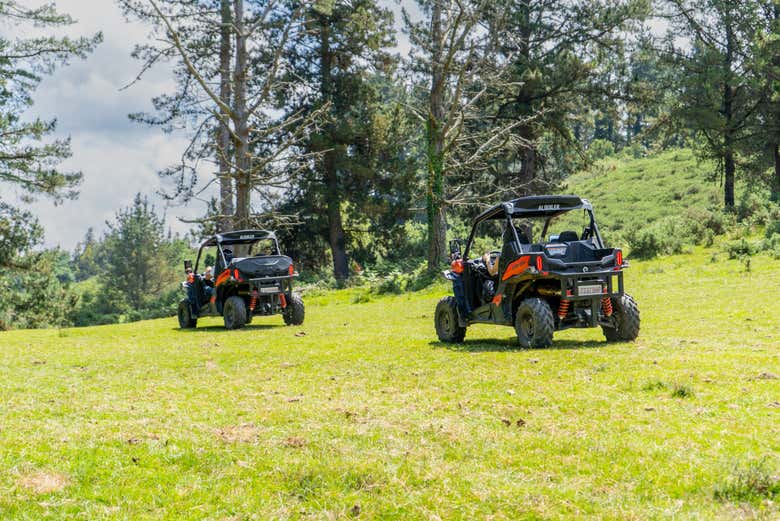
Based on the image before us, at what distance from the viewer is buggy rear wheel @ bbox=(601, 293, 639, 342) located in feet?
36.6

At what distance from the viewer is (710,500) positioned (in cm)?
406

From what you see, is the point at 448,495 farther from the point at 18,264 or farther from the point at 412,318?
the point at 18,264

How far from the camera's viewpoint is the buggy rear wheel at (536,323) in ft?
35.6

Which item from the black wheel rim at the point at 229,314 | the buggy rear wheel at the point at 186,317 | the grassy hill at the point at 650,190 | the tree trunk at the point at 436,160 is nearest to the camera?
the black wheel rim at the point at 229,314

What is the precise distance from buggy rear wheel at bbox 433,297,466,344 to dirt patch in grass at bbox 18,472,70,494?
8.88 m

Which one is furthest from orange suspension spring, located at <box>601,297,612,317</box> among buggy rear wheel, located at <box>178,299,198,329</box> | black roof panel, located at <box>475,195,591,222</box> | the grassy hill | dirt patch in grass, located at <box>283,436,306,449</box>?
the grassy hill

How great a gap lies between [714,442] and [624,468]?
0.94 m

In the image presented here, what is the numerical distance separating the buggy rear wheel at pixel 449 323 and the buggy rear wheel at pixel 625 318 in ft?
9.54

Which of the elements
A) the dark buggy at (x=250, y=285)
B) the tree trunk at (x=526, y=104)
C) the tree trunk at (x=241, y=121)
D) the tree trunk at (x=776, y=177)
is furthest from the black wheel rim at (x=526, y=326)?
the tree trunk at (x=776, y=177)

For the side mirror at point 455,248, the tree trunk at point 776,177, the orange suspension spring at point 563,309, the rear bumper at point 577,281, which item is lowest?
the orange suspension spring at point 563,309

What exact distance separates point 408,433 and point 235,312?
13629 mm

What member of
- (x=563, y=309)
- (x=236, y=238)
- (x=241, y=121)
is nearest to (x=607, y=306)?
(x=563, y=309)

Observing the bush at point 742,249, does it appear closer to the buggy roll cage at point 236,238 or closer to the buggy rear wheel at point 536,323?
the buggy rear wheel at point 536,323

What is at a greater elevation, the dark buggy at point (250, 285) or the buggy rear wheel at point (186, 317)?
the dark buggy at point (250, 285)
